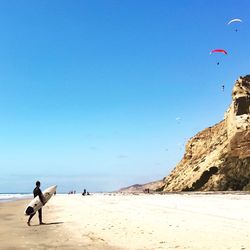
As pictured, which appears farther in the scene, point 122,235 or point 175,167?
point 175,167

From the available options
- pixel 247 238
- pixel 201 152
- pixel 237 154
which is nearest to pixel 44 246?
pixel 247 238

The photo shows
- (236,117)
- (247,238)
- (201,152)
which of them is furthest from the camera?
(201,152)

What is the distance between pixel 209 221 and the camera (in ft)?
63.0

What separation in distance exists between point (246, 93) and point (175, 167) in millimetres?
31568

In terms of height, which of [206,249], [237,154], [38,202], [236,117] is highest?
[236,117]

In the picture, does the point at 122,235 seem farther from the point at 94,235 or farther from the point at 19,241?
the point at 19,241

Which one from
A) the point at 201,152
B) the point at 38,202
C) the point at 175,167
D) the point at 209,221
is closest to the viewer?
the point at 209,221

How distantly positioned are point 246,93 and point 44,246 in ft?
216

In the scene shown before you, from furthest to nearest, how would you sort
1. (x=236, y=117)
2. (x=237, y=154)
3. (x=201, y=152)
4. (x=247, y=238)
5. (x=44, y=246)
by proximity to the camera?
(x=201, y=152) → (x=236, y=117) → (x=237, y=154) → (x=44, y=246) → (x=247, y=238)

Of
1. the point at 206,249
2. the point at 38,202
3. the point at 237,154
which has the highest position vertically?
the point at 237,154

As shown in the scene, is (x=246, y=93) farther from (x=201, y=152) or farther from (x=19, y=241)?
(x=19, y=241)

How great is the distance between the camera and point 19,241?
17109 millimetres

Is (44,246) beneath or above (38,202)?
beneath

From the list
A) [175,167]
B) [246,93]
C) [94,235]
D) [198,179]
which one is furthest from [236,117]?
[94,235]
